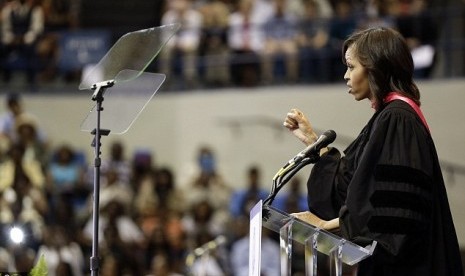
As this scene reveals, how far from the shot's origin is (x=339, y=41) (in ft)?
45.8

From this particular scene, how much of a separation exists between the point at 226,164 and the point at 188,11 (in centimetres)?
204

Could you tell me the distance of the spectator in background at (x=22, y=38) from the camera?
15.5 metres

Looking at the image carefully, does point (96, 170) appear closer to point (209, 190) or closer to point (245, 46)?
point (209, 190)

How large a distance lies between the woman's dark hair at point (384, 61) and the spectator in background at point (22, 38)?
34.1ft

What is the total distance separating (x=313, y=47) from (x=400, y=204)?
29.4 ft

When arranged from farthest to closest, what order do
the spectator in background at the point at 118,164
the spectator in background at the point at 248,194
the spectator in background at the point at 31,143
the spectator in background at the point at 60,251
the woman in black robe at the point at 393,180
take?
1. the spectator in background at the point at 31,143
2. the spectator in background at the point at 118,164
3. the spectator in background at the point at 248,194
4. the spectator in background at the point at 60,251
5. the woman in black robe at the point at 393,180

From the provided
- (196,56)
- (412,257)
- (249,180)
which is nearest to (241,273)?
(249,180)

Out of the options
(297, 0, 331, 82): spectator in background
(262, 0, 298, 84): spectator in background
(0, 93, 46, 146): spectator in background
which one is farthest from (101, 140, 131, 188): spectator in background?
(297, 0, 331, 82): spectator in background

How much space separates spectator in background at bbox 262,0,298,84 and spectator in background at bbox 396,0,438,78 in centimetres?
122

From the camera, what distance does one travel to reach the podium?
5.17 m

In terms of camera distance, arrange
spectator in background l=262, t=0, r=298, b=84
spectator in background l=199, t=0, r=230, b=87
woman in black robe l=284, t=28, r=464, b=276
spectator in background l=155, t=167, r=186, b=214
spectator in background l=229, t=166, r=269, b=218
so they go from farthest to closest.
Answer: spectator in background l=199, t=0, r=230, b=87, spectator in background l=262, t=0, r=298, b=84, spectator in background l=155, t=167, r=186, b=214, spectator in background l=229, t=166, r=269, b=218, woman in black robe l=284, t=28, r=464, b=276

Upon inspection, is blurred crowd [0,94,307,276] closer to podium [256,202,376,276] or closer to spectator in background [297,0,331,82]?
spectator in background [297,0,331,82]

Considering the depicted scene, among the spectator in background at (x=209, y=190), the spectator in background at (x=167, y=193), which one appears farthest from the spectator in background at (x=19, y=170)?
the spectator in background at (x=209, y=190)

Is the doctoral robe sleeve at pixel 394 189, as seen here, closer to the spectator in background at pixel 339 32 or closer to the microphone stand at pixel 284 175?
the microphone stand at pixel 284 175
